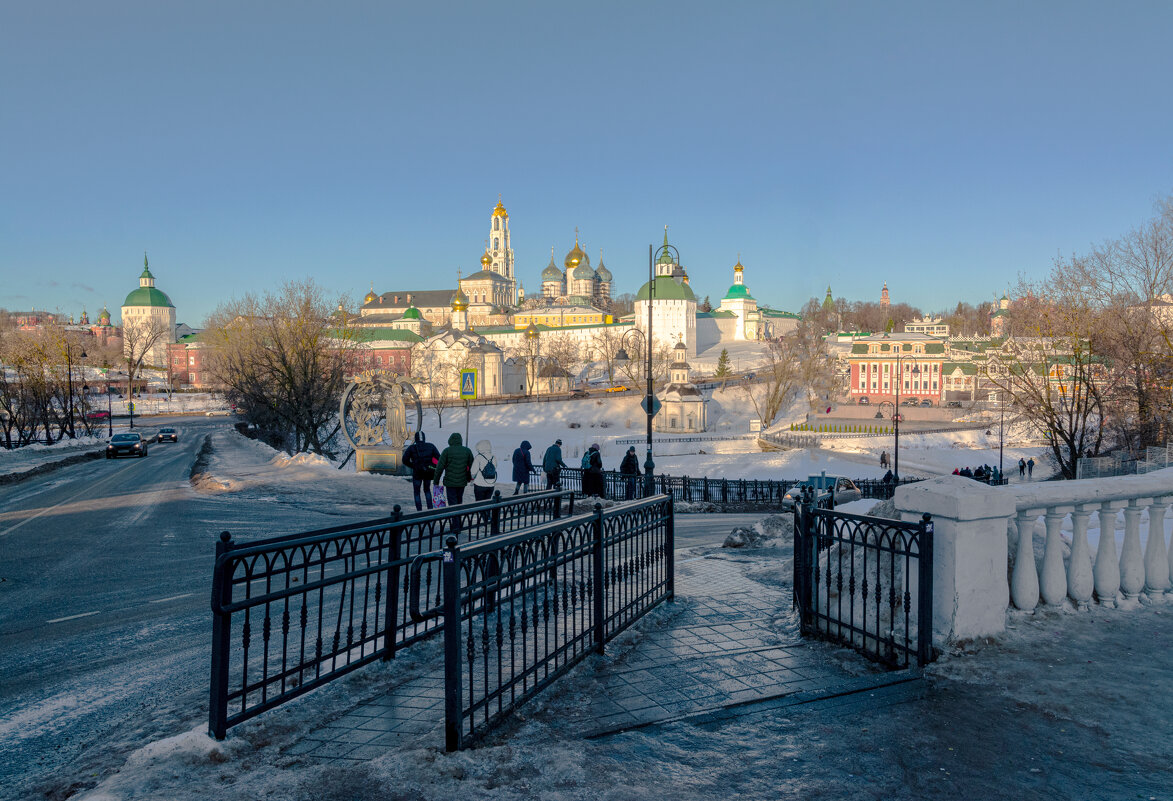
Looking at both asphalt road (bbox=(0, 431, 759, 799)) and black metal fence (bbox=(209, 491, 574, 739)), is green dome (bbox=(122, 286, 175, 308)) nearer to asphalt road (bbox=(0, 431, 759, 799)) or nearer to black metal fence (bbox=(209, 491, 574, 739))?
asphalt road (bbox=(0, 431, 759, 799))

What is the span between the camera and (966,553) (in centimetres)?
535

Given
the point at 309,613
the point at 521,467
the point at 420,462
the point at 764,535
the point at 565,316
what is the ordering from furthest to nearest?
the point at 565,316, the point at 521,467, the point at 420,462, the point at 764,535, the point at 309,613

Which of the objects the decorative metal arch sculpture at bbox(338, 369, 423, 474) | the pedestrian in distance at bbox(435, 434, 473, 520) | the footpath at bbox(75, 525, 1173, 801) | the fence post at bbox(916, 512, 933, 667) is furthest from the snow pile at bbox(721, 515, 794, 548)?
the decorative metal arch sculpture at bbox(338, 369, 423, 474)

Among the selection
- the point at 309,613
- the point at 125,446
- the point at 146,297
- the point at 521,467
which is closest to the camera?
the point at 309,613

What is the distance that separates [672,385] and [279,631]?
73090 mm

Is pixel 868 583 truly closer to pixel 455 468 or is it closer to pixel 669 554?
pixel 669 554

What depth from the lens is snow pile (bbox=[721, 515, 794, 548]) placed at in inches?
455

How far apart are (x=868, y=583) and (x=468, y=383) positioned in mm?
97215

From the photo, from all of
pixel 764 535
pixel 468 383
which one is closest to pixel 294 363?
pixel 764 535

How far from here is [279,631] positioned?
702 centimetres

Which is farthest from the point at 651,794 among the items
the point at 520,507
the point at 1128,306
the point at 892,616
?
the point at 1128,306

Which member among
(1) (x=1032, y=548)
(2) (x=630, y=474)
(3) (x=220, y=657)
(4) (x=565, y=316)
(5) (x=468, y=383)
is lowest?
(2) (x=630, y=474)

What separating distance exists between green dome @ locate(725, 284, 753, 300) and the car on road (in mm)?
141694

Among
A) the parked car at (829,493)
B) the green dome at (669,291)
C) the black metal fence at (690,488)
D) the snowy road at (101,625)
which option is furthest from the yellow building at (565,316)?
the snowy road at (101,625)
